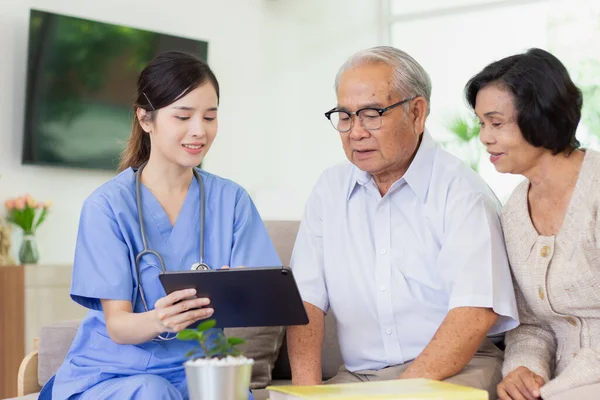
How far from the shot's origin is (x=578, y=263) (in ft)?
5.88

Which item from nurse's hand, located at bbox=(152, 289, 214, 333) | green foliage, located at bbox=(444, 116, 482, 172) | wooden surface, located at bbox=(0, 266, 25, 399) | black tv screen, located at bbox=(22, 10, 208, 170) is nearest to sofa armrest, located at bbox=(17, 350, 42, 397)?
nurse's hand, located at bbox=(152, 289, 214, 333)

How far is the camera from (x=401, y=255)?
204cm

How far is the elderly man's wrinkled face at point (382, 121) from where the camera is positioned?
79.2 inches

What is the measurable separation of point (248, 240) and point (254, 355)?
0.45 metres

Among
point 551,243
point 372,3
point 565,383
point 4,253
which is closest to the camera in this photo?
point 565,383

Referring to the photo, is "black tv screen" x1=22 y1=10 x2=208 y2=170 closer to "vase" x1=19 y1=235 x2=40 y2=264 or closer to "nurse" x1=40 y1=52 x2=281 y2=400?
"vase" x1=19 y1=235 x2=40 y2=264

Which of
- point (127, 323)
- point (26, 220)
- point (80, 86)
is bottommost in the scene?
point (127, 323)

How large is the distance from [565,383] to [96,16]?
4288 mm

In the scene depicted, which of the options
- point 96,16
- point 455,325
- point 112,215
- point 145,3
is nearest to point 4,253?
point 96,16

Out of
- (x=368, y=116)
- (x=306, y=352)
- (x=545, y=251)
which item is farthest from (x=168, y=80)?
(x=545, y=251)

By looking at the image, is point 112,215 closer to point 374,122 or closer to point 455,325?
point 374,122

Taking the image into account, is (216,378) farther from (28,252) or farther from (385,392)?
(28,252)

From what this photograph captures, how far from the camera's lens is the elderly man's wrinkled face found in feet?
6.60

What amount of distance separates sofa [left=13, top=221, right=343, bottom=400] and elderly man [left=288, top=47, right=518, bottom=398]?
0.86ft
